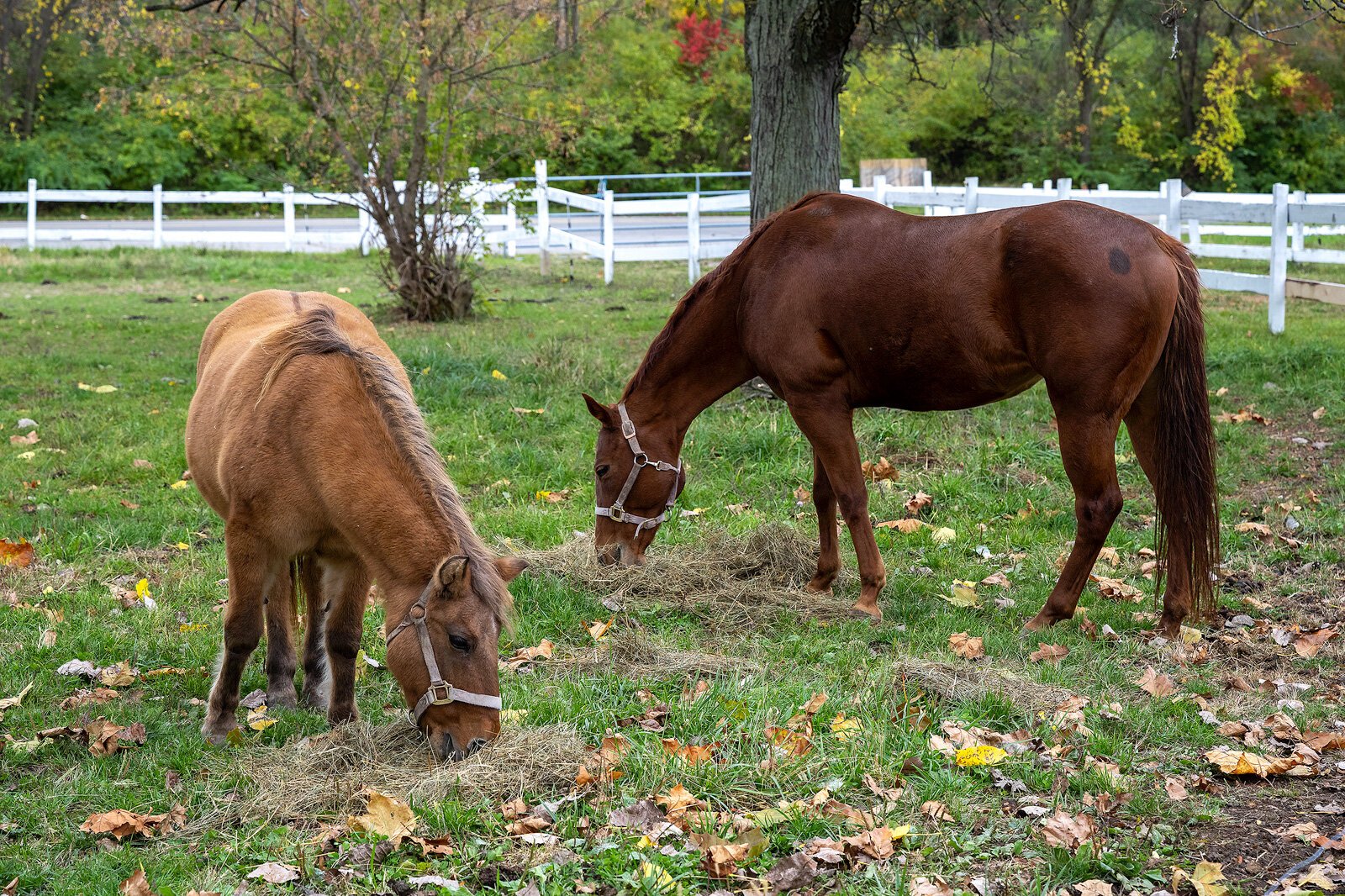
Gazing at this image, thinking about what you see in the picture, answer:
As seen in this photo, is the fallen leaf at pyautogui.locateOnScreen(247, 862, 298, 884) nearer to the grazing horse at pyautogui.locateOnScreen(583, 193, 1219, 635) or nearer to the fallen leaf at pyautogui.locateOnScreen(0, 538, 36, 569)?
the grazing horse at pyautogui.locateOnScreen(583, 193, 1219, 635)

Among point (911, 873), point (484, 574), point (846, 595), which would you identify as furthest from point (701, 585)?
point (911, 873)

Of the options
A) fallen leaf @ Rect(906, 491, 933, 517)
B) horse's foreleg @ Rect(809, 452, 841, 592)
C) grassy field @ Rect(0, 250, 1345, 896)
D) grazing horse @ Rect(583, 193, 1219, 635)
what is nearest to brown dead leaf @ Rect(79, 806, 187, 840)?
grassy field @ Rect(0, 250, 1345, 896)

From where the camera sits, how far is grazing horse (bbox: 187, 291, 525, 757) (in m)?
3.78

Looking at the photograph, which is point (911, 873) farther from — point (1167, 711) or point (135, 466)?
point (135, 466)

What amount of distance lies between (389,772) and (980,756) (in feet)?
6.29

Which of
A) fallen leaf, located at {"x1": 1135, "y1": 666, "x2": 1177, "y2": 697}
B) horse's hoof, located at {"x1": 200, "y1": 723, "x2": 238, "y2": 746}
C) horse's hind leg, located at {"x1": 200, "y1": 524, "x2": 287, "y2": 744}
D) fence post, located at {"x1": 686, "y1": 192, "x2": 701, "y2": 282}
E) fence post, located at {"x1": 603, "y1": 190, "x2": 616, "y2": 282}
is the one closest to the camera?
horse's hind leg, located at {"x1": 200, "y1": 524, "x2": 287, "y2": 744}

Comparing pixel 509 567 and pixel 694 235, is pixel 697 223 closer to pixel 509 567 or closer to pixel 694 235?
pixel 694 235

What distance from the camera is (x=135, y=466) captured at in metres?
7.63

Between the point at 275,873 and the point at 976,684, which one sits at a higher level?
the point at 976,684

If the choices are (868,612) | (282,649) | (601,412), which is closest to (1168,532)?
(868,612)

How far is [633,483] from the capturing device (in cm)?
598

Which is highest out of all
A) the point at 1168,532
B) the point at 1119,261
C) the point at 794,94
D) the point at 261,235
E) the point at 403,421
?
the point at 794,94

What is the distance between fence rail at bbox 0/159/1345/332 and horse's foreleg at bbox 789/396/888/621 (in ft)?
14.7

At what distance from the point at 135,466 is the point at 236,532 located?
153 inches
